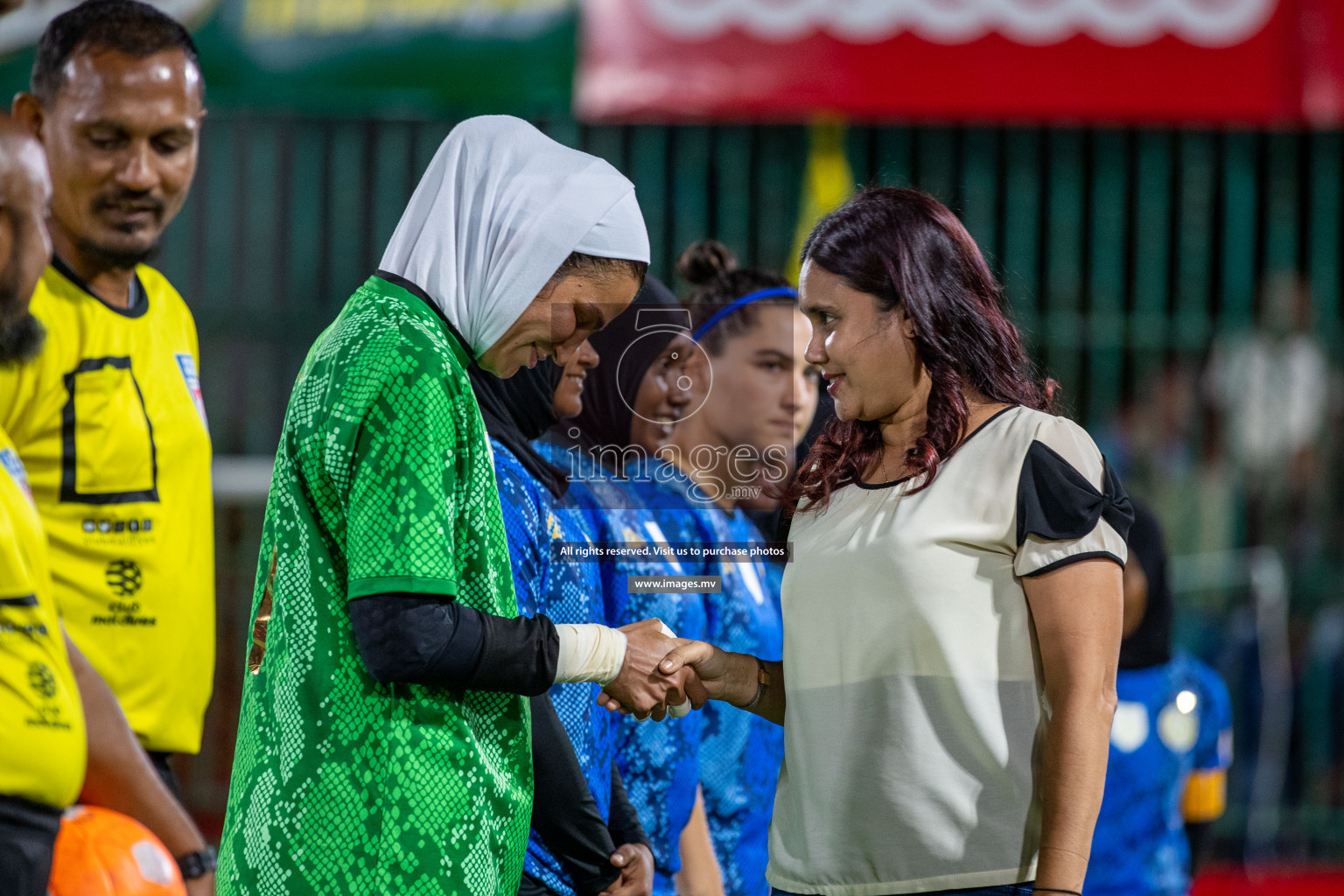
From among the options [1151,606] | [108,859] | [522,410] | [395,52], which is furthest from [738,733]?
[395,52]

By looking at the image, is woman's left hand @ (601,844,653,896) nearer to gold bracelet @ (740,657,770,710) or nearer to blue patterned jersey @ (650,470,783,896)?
gold bracelet @ (740,657,770,710)

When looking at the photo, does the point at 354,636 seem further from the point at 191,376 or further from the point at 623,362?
the point at 191,376

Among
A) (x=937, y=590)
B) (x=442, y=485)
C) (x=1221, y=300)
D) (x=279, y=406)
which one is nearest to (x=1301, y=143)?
(x=1221, y=300)

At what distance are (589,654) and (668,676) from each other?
0.25 meters

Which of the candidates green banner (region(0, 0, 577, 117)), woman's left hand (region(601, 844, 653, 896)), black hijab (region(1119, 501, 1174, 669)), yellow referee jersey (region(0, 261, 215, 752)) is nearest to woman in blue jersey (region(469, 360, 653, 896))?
woman's left hand (region(601, 844, 653, 896))

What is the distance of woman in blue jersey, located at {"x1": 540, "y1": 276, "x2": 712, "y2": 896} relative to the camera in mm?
2342

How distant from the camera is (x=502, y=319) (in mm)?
1745

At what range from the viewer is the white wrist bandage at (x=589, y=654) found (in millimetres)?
1723

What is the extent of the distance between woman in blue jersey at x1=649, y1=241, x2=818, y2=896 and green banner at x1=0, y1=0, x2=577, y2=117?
2769 millimetres

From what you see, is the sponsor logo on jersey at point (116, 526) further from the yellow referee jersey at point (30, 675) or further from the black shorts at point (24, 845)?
the black shorts at point (24, 845)

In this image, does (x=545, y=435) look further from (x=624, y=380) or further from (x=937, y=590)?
(x=937, y=590)

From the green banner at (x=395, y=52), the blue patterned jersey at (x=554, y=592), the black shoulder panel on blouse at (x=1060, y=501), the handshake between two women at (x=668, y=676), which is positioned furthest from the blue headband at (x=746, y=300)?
the green banner at (x=395, y=52)

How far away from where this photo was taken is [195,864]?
2564 millimetres

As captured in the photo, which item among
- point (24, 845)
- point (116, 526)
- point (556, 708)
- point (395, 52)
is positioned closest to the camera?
point (24, 845)
